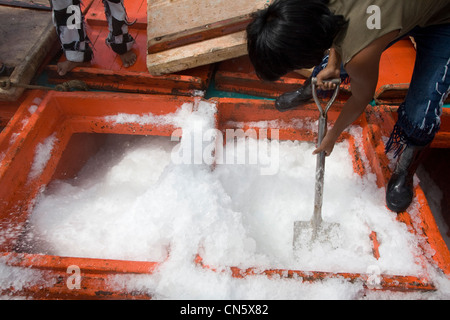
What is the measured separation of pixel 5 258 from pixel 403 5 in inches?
75.1

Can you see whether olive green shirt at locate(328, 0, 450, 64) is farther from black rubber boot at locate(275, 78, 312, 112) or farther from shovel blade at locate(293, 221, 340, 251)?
shovel blade at locate(293, 221, 340, 251)

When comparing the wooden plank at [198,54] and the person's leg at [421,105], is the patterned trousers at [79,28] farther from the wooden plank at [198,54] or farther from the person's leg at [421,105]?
the person's leg at [421,105]

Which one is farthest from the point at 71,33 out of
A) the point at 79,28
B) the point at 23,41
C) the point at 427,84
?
the point at 427,84

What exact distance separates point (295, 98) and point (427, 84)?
2.57 ft

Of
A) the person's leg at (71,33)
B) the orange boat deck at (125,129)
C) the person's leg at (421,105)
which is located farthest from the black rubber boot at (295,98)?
the person's leg at (71,33)

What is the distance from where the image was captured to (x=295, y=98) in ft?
6.49

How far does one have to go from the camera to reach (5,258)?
1.34 metres

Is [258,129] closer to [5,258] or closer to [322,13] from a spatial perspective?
[322,13]

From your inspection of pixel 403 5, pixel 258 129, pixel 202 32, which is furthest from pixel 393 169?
pixel 202 32

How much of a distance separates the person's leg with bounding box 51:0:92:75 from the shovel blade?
77.8 inches

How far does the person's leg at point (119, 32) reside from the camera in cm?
218

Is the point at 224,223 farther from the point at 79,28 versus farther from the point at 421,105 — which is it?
the point at 79,28

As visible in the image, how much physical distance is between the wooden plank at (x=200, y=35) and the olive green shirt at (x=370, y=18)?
1082 mm

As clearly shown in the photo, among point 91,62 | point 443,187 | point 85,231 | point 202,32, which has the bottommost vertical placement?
point 443,187
